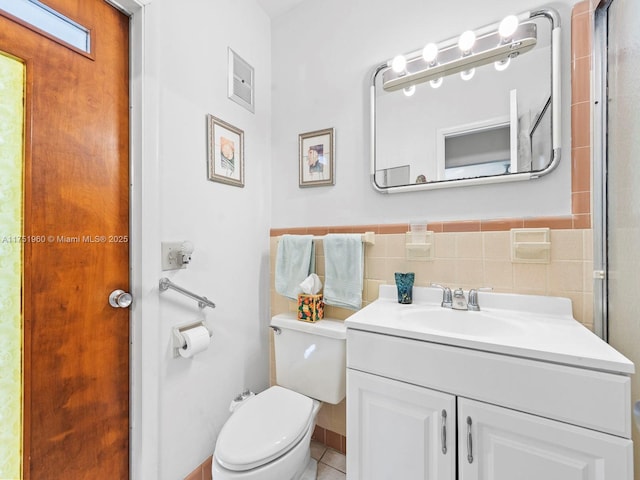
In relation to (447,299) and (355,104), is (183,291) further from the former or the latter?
(355,104)

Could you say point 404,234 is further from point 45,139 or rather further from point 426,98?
point 45,139

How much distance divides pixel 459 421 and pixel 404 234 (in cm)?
79

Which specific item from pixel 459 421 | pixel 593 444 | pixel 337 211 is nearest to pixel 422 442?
pixel 459 421

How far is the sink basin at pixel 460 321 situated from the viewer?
104cm

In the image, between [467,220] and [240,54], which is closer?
[467,220]

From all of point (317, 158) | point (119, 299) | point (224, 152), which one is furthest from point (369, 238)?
point (119, 299)

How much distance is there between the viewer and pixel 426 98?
1336 millimetres

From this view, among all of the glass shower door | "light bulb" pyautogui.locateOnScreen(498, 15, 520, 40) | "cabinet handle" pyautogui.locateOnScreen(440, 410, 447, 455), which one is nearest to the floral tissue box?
"cabinet handle" pyautogui.locateOnScreen(440, 410, 447, 455)

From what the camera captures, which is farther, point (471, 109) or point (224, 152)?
point (224, 152)

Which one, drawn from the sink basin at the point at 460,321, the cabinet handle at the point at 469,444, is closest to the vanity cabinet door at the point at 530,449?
the cabinet handle at the point at 469,444

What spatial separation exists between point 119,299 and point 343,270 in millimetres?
961

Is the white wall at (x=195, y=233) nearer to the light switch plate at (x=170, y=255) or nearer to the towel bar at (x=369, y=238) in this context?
the light switch plate at (x=170, y=255)

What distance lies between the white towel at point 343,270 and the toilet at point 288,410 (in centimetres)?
14

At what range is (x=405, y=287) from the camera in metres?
1.28
